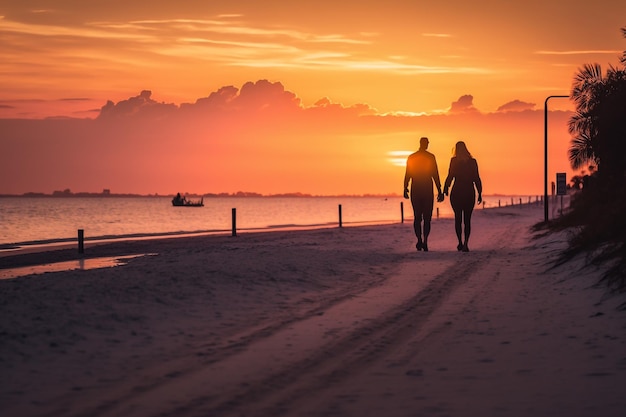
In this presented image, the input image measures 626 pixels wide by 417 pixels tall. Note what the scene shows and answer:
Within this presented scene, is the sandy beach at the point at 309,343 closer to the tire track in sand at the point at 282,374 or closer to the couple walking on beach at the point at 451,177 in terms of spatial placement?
the tire track in sand at the point at 282,374

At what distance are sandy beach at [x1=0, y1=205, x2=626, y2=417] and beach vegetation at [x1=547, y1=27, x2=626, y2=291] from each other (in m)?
0.54

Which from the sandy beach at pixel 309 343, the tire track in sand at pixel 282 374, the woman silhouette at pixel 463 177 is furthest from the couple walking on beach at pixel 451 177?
the tire track in sand at pixel 282 374

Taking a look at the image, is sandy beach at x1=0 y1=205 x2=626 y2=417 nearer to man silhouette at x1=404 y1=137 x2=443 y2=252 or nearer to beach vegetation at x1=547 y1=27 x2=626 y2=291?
beach vegetation at x1=547 y1=27 x2=626 y2=291

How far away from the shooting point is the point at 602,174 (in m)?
24.9

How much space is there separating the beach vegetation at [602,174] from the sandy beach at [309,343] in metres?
0.54

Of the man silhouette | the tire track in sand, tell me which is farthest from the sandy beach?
the man silhouette

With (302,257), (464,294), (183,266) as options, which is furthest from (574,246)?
(183,266)

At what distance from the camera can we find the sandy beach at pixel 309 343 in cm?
638

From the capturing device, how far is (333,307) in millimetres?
11797

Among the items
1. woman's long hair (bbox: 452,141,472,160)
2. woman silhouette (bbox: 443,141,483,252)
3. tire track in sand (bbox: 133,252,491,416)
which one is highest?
woman's long hair (bbox: 452,141,472,160)

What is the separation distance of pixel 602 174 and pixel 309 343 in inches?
723

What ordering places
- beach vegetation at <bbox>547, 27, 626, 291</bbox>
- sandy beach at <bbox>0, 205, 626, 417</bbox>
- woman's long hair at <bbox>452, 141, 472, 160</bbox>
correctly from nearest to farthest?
1. sandy beach at <bbox>0, 205, 626, 417</bbox>
2. beach vegetation at <bbox>547, 27, 626, 291</bbox>
3. woman's long hair at <bbox>452, 141, 472, 160</bbox>

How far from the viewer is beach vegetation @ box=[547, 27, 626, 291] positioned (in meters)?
14.2

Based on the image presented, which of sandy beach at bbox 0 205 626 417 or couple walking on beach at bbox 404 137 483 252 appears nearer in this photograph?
sandy beach at bbox 0 205 626 417
